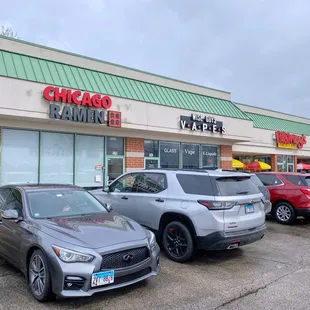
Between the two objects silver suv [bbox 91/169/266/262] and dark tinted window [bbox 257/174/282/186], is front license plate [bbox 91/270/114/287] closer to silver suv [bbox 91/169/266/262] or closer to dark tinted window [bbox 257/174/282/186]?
silver suv [bbox 91/169/266/262]

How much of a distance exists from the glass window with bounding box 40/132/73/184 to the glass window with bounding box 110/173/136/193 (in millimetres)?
4885

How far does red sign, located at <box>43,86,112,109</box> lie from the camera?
1103cm

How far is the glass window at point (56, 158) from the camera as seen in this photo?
1207cm

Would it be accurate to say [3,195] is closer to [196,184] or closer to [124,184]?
[124,184]

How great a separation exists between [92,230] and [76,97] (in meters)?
7.71

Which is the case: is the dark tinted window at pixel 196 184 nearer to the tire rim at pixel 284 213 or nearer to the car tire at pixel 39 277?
the car tire at pixel 39 277

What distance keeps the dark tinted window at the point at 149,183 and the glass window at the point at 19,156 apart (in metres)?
5.70

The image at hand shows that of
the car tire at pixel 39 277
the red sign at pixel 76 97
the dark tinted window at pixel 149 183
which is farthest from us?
the red sign at pixel 76 97

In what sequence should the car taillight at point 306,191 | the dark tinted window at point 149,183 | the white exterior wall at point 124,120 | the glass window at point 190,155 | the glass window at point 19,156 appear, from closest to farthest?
the dark tinted window at point 149,183 < the car taillight at point 306,191 < the white exterior wall at point 124,120 < the glass window at point 19,156 < the glass window at point 190,155

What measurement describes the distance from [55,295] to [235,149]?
58.2 feet

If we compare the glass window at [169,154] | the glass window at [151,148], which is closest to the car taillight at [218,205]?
the glass window at [151,148]

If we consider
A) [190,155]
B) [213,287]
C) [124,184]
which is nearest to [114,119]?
[124,184]

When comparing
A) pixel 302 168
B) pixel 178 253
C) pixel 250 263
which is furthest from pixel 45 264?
pixel 302 168

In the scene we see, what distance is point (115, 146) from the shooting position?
1405 centimetres
